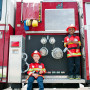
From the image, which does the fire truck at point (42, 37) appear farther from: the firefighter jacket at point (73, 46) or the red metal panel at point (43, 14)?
the firefighter jacket at point (73, 46)

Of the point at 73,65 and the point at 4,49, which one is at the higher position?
the point at 4,49

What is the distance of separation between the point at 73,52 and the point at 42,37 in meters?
0.93

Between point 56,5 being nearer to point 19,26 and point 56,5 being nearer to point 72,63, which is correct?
point 19,26

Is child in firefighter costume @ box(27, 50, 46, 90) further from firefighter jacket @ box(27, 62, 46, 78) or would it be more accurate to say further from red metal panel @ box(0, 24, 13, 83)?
red metal panel @ box(0, 24, 13, 83)

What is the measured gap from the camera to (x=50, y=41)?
395 cm

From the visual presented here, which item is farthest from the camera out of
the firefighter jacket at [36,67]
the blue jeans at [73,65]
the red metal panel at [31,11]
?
the red metal panel at [31,11]

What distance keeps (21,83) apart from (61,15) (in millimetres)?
2096

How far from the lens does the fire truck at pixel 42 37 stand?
11.4 feet

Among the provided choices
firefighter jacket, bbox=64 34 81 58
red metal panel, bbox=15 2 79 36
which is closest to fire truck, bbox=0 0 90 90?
red metal panel, bbox=15 2 79 36

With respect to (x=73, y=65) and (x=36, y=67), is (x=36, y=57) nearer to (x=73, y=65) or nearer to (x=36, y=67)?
(x=36, y=67)

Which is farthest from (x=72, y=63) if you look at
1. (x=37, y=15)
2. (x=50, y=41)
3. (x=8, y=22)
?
(x=8, y=22)

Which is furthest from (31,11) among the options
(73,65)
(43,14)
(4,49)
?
(73,65)

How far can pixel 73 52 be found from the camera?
3.73 m

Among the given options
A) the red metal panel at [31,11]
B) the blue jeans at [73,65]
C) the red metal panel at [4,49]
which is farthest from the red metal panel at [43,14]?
the blue jeans at [73,65]
